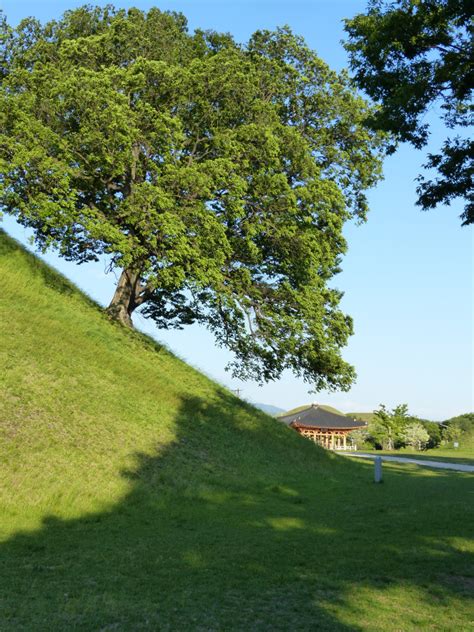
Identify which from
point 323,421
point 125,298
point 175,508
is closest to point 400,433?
point 323,421

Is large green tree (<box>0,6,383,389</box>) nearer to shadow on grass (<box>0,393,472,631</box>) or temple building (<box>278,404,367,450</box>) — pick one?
shadow on grass (<box>0,393,472,631</box>)

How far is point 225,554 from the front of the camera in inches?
439

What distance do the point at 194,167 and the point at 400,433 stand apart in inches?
2105

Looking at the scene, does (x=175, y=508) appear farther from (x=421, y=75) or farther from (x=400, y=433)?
(x=400, y=433)

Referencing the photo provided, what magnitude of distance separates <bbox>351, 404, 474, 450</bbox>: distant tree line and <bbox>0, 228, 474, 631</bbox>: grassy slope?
42487 millimetres

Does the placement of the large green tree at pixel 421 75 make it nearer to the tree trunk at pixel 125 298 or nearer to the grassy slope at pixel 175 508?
the grassy slope at pixel 175 508

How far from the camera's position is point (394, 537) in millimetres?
12789

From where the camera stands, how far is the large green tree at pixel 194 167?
27.6 m

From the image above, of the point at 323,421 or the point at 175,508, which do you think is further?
the point at 323,421

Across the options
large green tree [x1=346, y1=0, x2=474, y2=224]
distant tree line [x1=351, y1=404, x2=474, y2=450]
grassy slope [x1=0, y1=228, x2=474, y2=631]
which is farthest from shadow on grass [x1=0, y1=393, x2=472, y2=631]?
distant tree line [x1=351, y1=404, x2=474, y2=450]

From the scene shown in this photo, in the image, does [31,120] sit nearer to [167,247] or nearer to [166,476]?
[167,247]

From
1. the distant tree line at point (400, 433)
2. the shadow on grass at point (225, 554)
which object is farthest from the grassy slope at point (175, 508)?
the distant tree line at point (400, 433)

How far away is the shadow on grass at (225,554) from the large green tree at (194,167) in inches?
444

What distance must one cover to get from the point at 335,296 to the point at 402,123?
20.0 meters
